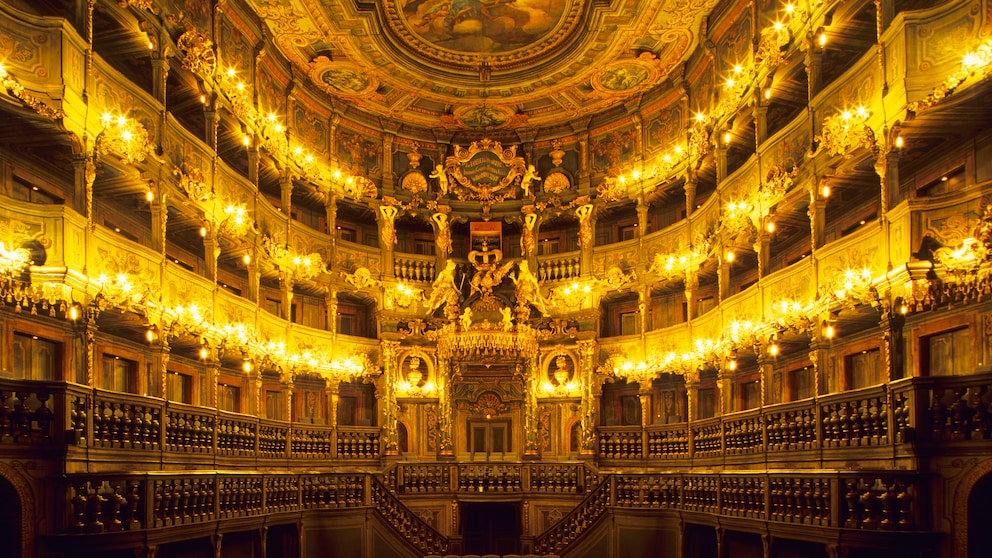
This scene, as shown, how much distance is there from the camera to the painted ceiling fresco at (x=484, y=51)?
25.6 meters

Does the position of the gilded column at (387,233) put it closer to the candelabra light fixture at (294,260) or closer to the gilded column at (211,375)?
the candelabra light fixture at (294,260)

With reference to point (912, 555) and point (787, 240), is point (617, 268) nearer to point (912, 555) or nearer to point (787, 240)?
point (787, 240)

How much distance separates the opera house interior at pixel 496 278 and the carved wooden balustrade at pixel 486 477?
96mm

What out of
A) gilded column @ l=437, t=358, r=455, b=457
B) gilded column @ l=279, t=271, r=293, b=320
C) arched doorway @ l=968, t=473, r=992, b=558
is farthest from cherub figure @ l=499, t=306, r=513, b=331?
arched doorway @ l=968, t=473, r=992, b=558

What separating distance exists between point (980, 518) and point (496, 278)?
66.3ft

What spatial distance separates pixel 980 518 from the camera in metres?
12.0

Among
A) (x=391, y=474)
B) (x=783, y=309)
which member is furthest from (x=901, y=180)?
(x=391, y=474)

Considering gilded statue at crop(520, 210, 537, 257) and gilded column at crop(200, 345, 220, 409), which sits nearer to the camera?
gilded column at crop(200, 345, 220, 409)

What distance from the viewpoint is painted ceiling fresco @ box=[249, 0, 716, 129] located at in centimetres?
2562

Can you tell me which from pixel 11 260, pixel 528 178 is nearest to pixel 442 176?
pixel 528 178

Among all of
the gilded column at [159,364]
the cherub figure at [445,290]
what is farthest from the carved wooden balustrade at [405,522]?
the cherub figure at [445,290]

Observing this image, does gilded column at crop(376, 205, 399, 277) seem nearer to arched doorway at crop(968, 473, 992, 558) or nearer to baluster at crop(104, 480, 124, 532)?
baluster at crop(104, 480, 124, 532)

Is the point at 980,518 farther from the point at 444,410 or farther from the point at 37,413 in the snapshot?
the point at 444,410

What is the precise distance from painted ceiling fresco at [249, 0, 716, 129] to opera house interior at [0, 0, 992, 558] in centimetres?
14
